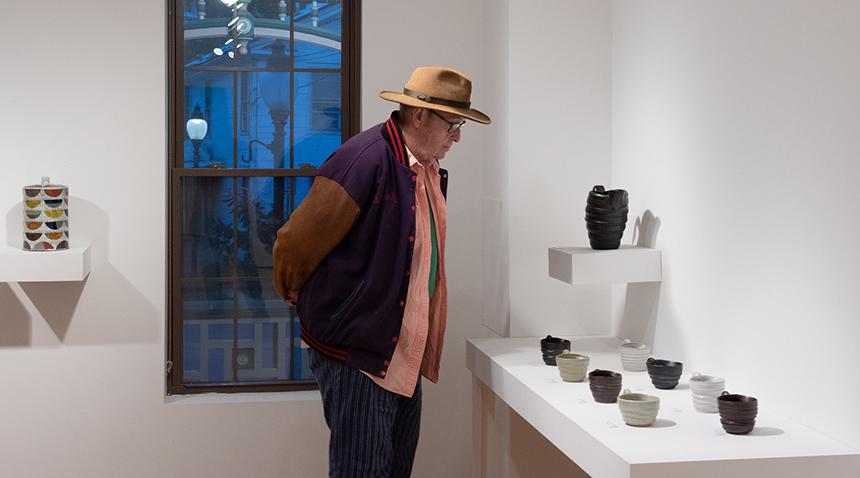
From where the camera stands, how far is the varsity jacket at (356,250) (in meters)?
3.01

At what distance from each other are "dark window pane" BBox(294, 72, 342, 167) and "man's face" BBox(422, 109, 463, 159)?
1.29 metres

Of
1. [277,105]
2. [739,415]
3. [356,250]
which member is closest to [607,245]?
[356,250]

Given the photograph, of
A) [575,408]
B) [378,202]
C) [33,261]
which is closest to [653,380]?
[575,408]

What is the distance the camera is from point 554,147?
12.7 feet

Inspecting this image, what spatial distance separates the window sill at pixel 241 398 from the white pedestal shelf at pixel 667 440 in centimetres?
145

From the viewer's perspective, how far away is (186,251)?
432 cm

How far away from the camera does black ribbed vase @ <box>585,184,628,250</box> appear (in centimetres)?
339

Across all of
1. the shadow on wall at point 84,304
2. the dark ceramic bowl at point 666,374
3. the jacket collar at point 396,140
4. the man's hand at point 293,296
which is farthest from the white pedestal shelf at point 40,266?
the dark ceramic bowl at point 666,374

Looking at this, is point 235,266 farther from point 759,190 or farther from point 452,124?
point 759,190

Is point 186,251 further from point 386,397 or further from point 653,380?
point 653,380

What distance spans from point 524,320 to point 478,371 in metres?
0.40

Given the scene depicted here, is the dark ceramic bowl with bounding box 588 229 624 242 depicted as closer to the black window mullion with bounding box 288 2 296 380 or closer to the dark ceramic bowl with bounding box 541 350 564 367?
the dark ceramic bowl with bounding box 541 350 564 367

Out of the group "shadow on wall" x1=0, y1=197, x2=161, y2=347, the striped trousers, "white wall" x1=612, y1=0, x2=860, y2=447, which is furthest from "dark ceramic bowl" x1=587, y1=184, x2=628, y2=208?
"shadow on wall" x1=0, y1=197, x2=161, y2=347

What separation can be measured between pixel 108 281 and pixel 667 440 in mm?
2699
